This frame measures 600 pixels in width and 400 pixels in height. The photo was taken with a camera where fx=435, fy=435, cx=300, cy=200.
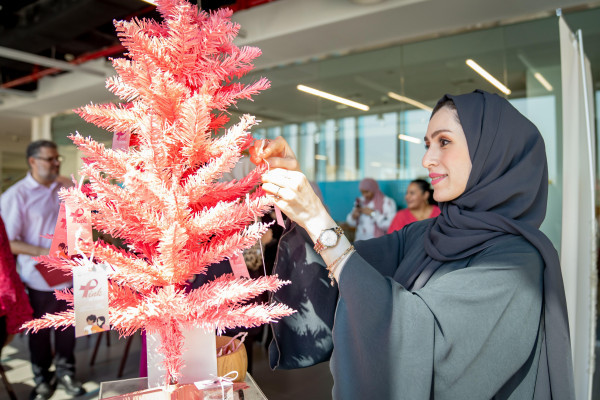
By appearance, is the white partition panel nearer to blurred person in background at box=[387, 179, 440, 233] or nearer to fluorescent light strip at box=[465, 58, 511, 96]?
blurred person in background at box=[387, 179, 440, 233]

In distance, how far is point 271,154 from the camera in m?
0.97

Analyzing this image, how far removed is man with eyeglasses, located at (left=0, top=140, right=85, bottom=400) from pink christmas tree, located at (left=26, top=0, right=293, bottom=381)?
268cm

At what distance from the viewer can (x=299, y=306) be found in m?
1.11

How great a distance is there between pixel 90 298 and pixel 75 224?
158 mm

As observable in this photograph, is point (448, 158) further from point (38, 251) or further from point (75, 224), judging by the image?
point (38, 251)

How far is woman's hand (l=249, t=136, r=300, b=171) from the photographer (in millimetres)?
935

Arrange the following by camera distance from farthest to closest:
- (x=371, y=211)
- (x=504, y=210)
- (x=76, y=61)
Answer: (x=76, y=61) < (x=371, y=211) < (x=504, y=210)

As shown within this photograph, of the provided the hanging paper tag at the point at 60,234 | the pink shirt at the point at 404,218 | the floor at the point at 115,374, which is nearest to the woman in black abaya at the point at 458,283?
the hanging paper tag at the point at 60,234

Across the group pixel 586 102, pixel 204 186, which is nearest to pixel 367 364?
pixel 204 186

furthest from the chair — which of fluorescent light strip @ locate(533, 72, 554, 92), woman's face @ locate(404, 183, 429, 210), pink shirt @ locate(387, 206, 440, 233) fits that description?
fluorescent light strip @ locate(533, 72, 554, 92)

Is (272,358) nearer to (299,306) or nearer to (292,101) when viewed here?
(299,306)

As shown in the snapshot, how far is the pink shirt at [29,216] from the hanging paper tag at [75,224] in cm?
271

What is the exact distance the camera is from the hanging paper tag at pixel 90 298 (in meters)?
0.73

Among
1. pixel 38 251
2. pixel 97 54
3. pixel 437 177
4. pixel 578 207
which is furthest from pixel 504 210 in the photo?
pixel 97 54
